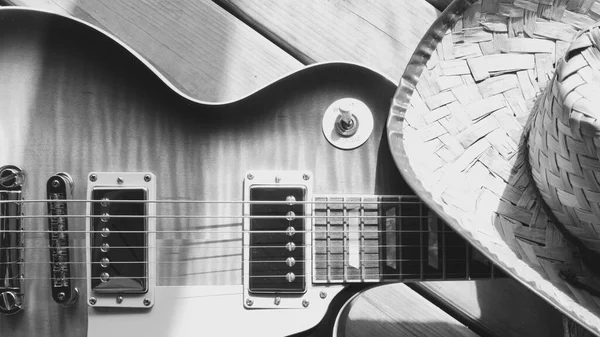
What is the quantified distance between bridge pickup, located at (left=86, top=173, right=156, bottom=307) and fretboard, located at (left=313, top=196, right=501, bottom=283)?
0.24 meters

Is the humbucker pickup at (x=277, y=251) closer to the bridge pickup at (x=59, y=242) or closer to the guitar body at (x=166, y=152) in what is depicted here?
the guitar body at (x=166, y=152)

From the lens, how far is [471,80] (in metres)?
0.69

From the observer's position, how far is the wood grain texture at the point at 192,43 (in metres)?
0.98

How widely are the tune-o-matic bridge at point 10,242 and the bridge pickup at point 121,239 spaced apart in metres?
0.10

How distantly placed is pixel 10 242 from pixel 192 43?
0.45 meters

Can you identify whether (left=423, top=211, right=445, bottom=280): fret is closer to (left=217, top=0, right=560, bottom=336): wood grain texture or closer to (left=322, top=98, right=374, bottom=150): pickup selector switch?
(left=322, top=98, right=374, bottom=150): pickup selector switch

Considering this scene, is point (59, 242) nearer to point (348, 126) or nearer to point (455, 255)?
point (348, 126)

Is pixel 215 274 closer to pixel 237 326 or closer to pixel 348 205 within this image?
pixel 237 326

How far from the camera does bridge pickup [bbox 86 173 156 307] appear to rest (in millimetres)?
778

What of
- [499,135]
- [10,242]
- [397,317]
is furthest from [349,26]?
[10,242]

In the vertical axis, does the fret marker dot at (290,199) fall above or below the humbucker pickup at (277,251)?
above

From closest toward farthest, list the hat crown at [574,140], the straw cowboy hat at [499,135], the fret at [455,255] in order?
the hat crown at [574,140], the straw cowboy hat at [499,135], the fret at [455,255]

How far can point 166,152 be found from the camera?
2.63 feet

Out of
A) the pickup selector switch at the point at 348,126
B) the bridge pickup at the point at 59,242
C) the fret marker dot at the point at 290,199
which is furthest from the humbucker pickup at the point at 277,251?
the bridge pickup at the point at 59,242
